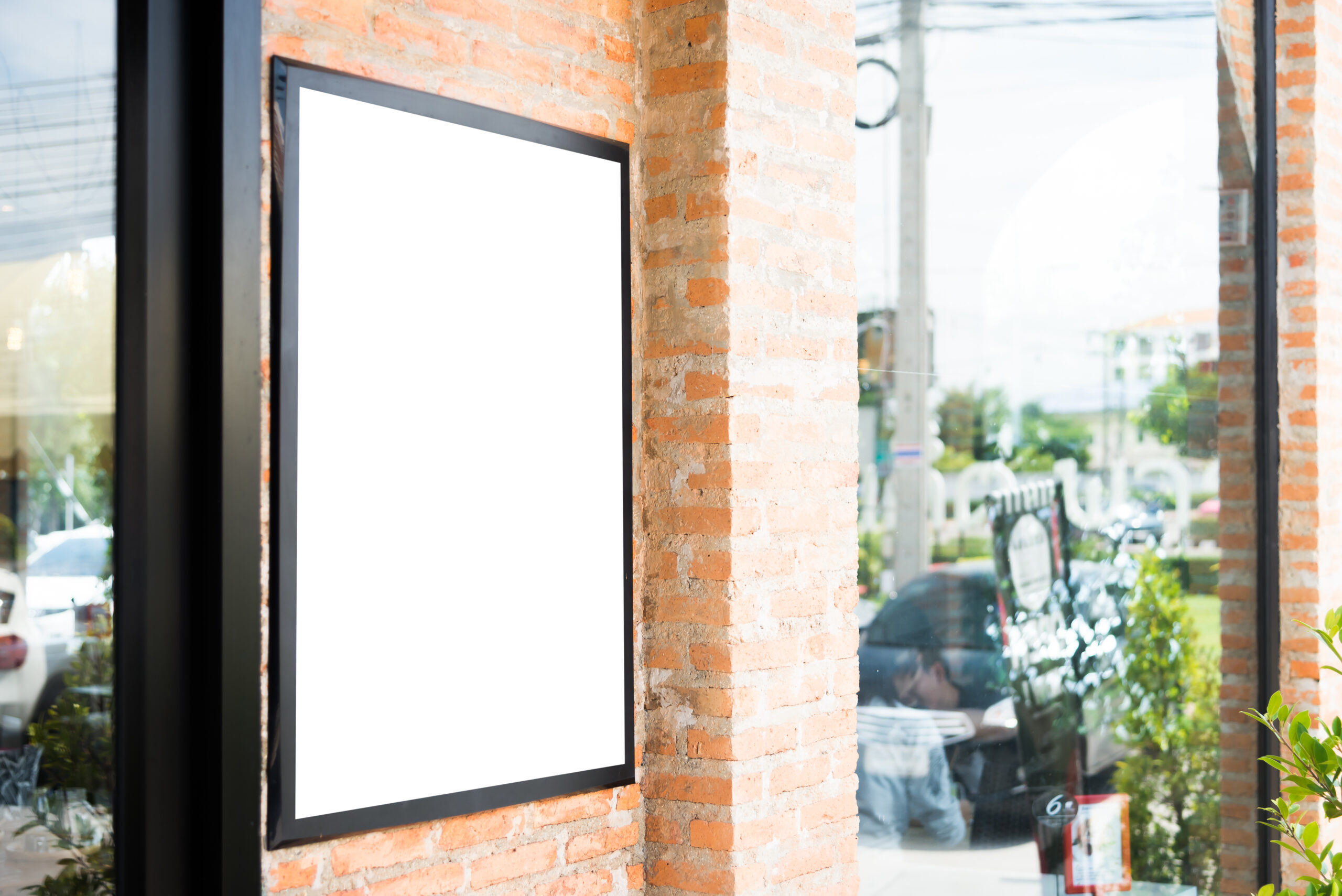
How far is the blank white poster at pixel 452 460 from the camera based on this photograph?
184 centimetres

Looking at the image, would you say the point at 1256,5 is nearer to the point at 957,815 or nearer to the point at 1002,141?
the point at 1002,141

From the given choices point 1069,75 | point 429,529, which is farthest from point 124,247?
point 1069,75

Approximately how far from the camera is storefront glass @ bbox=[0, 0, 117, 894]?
5.35ft

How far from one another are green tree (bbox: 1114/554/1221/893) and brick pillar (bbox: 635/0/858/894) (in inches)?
73.7

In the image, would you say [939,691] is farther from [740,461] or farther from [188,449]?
[188,449]

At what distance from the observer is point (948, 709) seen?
129 inches

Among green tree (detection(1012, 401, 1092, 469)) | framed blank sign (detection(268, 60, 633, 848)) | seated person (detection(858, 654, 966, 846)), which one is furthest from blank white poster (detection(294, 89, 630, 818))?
green tree (detection(1012, 401, 1092, 469))

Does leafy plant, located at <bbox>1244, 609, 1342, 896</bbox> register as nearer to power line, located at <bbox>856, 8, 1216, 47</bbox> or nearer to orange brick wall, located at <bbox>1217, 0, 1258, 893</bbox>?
power line, located at <bbox>856, 8, 1216, 47</bbox>

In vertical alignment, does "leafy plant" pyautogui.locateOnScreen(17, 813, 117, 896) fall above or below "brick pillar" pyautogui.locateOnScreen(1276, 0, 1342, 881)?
below

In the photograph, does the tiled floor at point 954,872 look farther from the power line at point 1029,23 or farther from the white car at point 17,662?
the power line at point 1029,23

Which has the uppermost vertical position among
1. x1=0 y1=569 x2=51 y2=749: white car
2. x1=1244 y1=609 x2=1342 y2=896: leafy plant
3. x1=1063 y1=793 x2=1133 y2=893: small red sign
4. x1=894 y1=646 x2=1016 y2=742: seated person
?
x1=0 y1=569 x2=51 y2=749: white car

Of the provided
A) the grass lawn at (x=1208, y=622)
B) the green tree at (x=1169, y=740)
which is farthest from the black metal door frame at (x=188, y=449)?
the grass lawn at (x=1208, y=622)

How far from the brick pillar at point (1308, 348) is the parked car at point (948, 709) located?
94 cm

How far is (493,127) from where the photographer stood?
2.12 metres
